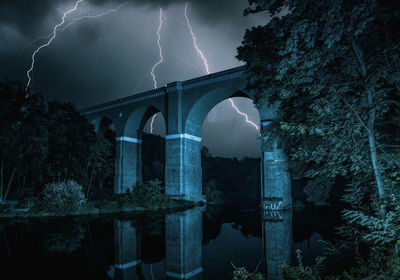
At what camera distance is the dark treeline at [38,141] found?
46.1 feet

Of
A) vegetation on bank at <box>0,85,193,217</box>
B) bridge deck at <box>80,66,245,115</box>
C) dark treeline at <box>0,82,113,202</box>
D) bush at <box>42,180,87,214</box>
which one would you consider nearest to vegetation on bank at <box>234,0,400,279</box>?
bush at <box>42,180,87,214</box>

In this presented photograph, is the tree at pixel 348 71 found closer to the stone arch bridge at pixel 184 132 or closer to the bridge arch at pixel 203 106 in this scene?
the stone arch bridge at pixel 184 132

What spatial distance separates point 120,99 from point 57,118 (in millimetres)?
9797

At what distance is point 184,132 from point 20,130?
1136 centimetres

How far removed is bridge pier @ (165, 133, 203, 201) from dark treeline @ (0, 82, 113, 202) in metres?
5.81

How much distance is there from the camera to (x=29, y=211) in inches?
539

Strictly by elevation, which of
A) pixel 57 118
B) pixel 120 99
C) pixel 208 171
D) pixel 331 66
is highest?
pixel 120 99

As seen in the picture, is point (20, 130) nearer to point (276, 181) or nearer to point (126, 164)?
point (126, 164)

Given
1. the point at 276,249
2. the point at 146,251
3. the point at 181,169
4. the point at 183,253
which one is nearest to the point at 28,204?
the point at 181,169

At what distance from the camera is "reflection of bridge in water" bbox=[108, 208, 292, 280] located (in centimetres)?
505

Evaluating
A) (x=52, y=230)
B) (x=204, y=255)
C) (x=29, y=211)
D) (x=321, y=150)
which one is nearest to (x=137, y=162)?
(x=29, y=211)

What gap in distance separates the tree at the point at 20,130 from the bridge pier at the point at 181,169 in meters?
9.48

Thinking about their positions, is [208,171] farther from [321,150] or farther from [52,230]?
[321,150]

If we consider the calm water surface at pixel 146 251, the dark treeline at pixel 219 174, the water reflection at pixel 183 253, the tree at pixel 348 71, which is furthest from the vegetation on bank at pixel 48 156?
the tree at pixel 348 71
